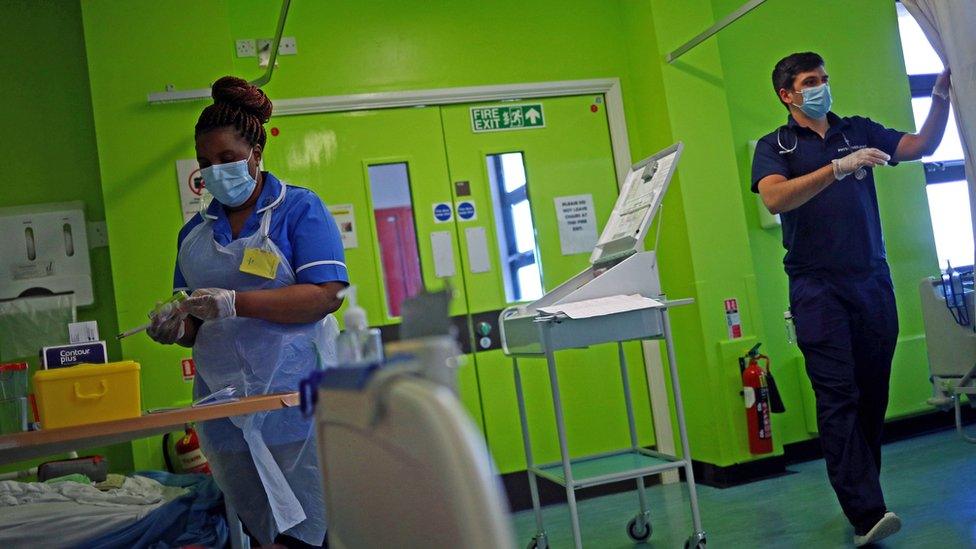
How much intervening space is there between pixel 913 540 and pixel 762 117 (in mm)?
2835

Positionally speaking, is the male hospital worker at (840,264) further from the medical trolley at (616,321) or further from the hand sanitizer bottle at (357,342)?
the hand sanitizer bottle at (357,342)

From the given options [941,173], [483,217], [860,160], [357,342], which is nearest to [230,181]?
[357,342]

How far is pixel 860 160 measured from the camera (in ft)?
9.28

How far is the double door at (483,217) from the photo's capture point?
14.8 feet

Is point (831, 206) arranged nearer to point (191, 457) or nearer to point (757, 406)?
point (757, 406)

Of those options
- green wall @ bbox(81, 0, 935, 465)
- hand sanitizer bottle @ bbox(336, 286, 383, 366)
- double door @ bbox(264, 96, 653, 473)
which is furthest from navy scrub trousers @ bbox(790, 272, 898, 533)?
hand sanitizer bottle @ bbox(336, 286, 383, 366)

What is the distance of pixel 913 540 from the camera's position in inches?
118

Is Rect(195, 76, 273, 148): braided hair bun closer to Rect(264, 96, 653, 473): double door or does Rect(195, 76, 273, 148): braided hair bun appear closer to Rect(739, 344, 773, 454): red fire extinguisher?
Rect(264, 96, 653, 473): double door

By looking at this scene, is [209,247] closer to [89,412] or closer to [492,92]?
[89,412]

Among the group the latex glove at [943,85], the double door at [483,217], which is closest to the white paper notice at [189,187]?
the double door at [483,217]

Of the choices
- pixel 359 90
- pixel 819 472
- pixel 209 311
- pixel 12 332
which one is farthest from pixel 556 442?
pixel 209 311

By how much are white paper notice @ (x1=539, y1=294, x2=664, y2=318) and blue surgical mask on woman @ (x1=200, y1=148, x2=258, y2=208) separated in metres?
1.22

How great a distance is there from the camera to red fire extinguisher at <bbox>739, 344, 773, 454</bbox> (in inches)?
177

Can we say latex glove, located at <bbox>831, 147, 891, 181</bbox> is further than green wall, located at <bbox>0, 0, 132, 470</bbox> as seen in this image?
No
